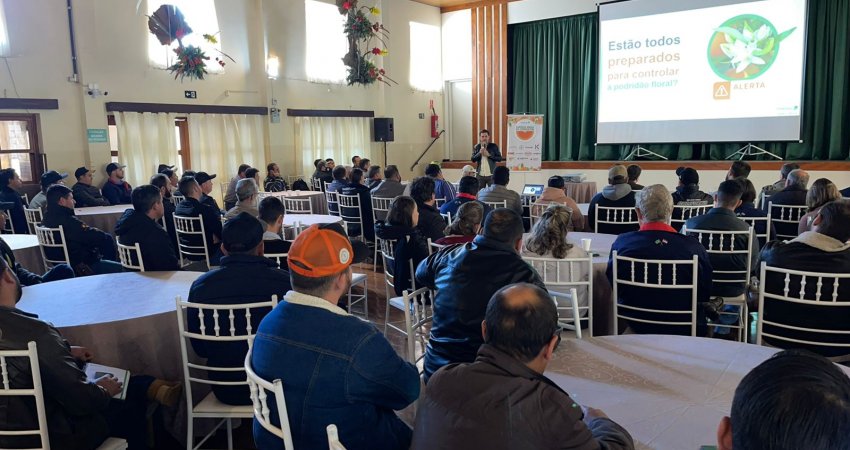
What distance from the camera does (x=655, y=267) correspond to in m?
3.12

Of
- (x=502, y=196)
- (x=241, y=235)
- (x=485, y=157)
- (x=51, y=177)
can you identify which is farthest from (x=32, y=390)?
(x=485, y=157)

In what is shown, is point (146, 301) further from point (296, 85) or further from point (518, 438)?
point (296, 85)

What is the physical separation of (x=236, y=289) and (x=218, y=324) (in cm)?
16

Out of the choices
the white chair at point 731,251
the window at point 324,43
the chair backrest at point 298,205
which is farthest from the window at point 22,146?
the white chair at point 731,251

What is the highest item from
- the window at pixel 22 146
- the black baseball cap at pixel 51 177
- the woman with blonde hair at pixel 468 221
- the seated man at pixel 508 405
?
the window at pixel 22 146

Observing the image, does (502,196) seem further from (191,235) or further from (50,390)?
(50,390)

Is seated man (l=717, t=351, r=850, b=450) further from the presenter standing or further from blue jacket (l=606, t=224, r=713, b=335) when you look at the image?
the presenter standing

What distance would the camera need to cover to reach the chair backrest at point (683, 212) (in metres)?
5.19

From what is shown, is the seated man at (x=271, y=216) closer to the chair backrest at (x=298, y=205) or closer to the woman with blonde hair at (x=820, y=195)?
the chair backrest at (x=298, y=205)

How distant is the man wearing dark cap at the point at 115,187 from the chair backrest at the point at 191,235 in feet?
10.4

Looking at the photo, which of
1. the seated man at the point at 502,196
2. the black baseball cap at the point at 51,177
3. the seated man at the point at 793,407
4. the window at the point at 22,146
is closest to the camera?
the seated man at the point at 793,407

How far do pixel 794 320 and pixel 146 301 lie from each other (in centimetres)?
305

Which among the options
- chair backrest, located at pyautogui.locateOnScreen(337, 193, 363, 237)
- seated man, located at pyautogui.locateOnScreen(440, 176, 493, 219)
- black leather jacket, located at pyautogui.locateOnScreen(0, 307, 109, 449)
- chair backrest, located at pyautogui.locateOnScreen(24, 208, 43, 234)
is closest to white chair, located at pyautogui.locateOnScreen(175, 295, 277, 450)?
black leather jacket, located at pyautogui.locateOnScreen(0, 307, 109, 449)

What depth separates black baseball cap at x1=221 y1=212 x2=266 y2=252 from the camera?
100 inches
